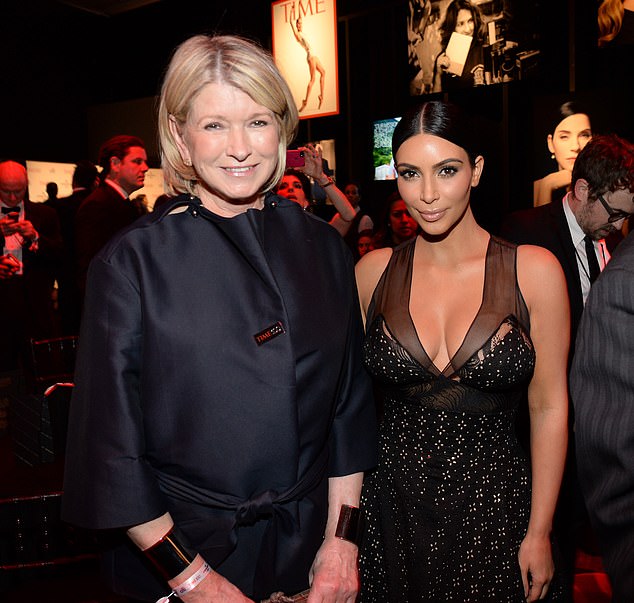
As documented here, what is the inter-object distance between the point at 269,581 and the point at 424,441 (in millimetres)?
632

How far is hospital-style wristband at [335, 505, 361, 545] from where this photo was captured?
4.56 ft

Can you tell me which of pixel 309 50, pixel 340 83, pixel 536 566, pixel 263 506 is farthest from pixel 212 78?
pixel 340 83

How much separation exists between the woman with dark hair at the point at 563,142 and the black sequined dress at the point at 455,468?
4.01 m

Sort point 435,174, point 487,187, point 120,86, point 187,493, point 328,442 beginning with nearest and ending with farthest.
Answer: point 187,493, point 328,442, point 435,174, point 487,187, point 120,86

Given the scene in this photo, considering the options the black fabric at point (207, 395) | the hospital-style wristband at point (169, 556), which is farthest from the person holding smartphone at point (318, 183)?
the hospital-style wristband at point (169, 556)

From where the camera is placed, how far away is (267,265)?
1.30 m

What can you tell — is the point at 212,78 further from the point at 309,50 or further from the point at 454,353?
the point at 309,50

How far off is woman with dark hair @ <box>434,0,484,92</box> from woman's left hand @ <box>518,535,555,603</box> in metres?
4.89

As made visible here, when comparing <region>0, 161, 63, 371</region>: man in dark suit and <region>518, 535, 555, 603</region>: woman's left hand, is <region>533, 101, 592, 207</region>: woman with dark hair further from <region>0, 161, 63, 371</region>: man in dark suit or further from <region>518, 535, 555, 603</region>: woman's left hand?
<region>518, 535, 555, 603</region>: woman's left hand

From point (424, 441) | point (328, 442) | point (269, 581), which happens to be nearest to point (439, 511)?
point (424, 441)

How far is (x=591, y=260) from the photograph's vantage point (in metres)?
2.86

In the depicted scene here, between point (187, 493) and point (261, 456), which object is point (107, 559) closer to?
point (187, 493)

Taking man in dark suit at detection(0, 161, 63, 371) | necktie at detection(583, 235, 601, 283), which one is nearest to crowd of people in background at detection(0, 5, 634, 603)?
necktie at detection(583, 235, 601, 283)

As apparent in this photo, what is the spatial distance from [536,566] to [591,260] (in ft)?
5.19
